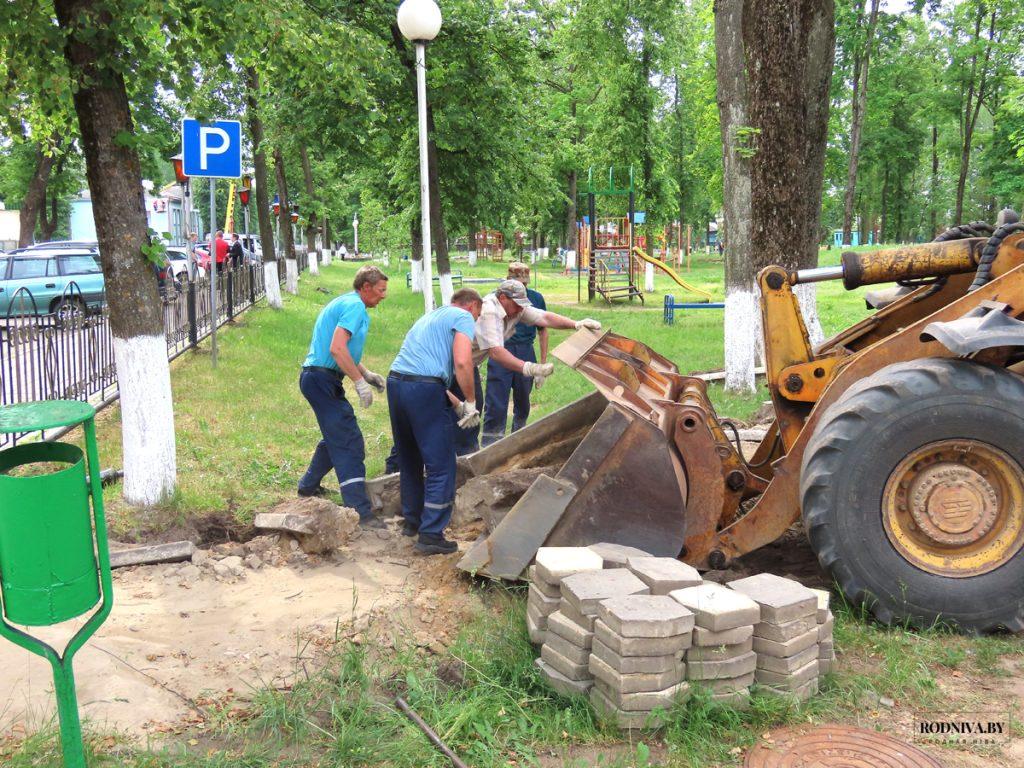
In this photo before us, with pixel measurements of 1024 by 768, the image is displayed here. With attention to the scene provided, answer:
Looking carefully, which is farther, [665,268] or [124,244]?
[665,268]

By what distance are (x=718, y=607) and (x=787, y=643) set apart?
344 mm

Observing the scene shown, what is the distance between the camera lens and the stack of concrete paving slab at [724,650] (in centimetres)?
352

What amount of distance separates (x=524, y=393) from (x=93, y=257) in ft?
43.8

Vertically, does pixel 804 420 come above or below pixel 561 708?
above

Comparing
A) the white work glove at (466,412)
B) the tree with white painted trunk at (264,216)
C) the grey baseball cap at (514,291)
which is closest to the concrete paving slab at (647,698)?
the white work glove at (466,412)

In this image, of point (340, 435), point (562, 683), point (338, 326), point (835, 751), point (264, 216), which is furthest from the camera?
point (264, 216)

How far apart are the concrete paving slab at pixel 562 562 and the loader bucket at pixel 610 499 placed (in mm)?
336

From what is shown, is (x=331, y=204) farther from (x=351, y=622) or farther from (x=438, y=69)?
(x=351, y=622)

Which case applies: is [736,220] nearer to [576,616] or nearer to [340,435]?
[340,435]

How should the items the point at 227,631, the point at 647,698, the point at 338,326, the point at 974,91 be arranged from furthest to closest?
the point at 974,91
the point at 338,326
the point at 227,631
the point at 647,698

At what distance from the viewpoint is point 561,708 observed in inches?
143

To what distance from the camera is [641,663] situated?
11.2 ft

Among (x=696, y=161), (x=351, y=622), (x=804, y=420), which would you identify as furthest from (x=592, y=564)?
(x=696, y=161)

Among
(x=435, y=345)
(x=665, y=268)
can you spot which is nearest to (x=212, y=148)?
(x=435, y=345)
